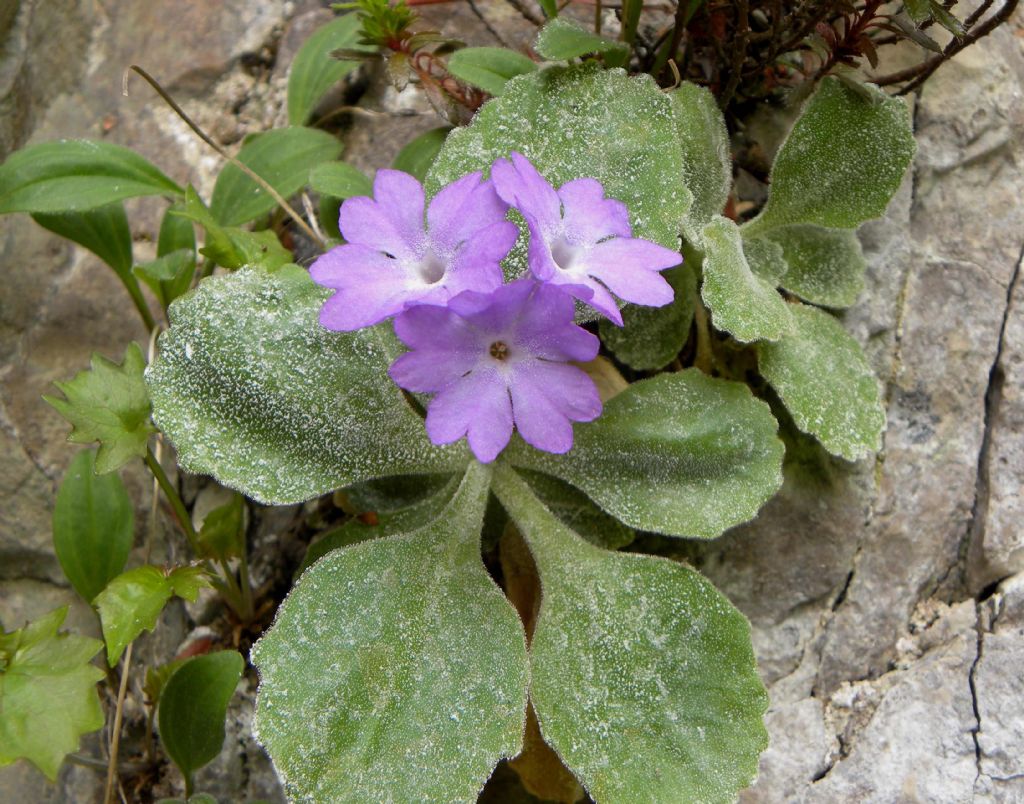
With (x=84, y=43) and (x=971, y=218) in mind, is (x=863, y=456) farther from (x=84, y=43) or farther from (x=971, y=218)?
(x=84, y=43)

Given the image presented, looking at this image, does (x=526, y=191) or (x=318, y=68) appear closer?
(x=526, y=191)

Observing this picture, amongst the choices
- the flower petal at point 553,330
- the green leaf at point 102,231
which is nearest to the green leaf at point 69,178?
the green leaf at point 102,231

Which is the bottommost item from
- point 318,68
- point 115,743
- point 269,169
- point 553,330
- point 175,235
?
point 115,743

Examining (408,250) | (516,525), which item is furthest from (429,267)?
(516,525)

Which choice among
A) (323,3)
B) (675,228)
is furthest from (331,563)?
(323,3)

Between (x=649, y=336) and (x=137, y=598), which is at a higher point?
(x=649, y=336)

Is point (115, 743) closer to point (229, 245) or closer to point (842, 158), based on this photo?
point (229, 245)
